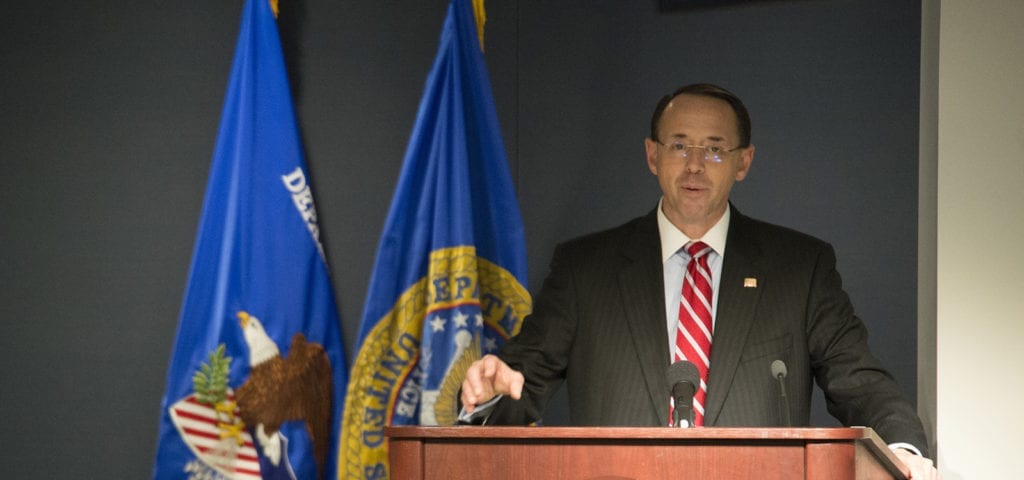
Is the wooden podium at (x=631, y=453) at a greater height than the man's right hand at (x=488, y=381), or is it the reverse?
the man's right hand at (x=488, y=381)

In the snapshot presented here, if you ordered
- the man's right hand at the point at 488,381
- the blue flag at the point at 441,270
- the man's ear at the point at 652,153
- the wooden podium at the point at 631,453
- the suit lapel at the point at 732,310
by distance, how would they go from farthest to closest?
the blue flag at the point at 441,270
the man's ear at the point at 652,153
the suit lapel at the point at 732,310
the man's right hand at the point at 488,381
the wooden podium at the point at 631,453

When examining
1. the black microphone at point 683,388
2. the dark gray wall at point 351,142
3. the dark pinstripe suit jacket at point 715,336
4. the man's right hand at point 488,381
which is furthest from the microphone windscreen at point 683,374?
the dark gray wall at point 351,142

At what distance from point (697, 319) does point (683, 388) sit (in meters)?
0.99

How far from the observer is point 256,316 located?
3.56 m

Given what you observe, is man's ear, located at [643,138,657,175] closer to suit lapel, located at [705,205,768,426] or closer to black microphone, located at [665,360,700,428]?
suit lapel, located at [705,205,768,426]

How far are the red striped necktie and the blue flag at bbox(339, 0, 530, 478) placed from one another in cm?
89

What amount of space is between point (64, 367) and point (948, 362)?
7.70 feet

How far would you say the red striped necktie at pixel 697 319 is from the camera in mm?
3086

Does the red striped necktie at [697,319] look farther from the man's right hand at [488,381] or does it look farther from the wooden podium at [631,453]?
the wooden podium at [631,453]

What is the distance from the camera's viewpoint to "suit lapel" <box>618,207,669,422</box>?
3.09 meters

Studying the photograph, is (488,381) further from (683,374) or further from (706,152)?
(706,152)

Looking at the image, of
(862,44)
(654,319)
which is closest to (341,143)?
(654,319)

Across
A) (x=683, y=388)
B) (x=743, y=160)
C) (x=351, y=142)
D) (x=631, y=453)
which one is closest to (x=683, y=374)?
(x=683, y=388)

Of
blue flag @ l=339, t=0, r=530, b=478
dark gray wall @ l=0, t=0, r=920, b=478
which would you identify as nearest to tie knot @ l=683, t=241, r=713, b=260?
blue flag @ l=339, t=0, r=530, b=478
